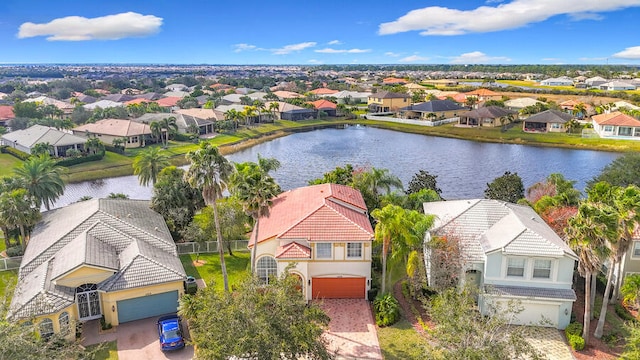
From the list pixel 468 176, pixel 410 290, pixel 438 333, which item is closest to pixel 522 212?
pixel 410 290

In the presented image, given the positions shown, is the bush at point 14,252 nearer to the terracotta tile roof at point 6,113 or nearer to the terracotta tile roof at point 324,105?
the terracotta tile roof at point 6,113

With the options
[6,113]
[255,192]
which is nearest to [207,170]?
[255,192]

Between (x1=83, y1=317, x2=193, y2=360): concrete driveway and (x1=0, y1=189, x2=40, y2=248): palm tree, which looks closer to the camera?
(x1=83, y1=317, x2=193, y2=360): concrete driveway

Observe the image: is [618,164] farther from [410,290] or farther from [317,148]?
[317,148]

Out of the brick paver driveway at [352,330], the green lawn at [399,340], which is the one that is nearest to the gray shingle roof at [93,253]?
the brick paver driveway at [352,330]

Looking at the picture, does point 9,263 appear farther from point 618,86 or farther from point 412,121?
point 618,86

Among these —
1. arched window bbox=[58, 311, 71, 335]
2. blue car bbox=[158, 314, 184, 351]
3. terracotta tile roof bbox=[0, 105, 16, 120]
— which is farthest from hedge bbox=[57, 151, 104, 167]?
blue car bbox=[158, 314, 184, 351]

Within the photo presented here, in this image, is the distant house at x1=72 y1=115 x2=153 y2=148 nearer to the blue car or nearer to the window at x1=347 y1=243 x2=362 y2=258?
the blue car
